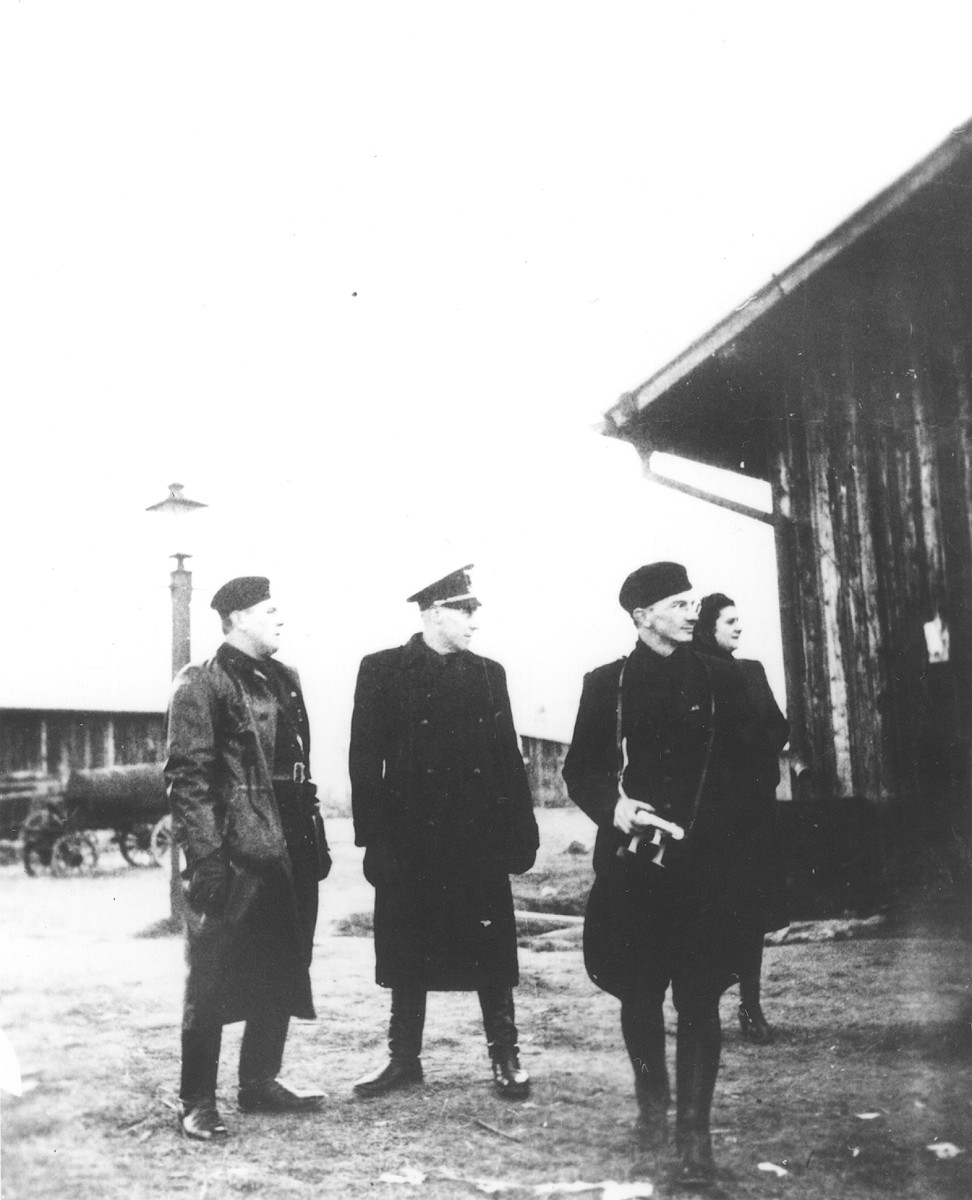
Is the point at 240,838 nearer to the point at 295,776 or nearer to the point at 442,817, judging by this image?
the point at 295,776

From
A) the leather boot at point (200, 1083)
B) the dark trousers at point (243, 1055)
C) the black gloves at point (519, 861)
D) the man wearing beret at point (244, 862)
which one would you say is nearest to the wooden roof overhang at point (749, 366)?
the black gloves at point (519, 861)

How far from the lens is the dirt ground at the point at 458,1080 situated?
9.50 ft

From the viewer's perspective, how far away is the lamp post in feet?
12.5

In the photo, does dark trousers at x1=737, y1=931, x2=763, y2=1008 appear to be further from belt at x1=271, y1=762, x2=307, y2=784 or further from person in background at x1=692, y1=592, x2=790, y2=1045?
belt at x1=271, y1=762, x2=307, y2=784

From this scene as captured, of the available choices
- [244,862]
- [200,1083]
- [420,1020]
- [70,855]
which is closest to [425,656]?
[244,862]

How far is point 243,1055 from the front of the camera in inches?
130

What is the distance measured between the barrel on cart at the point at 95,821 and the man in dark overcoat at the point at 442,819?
108 cm

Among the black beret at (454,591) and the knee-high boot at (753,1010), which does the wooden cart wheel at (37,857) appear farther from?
the knee-high boot at (753,1010)

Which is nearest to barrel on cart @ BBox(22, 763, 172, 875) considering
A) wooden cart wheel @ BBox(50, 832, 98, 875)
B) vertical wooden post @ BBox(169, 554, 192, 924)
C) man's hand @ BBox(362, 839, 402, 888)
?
wooden cart wheel @ BBox(50, 832, 98, 875)

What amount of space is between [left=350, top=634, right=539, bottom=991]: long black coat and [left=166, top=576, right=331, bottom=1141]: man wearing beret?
0.25m

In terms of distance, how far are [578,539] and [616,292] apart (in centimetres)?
86

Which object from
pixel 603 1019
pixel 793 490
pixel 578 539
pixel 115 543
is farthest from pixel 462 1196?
pixel 793 490

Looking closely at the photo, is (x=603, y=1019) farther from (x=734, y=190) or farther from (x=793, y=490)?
(x=734, y=190)

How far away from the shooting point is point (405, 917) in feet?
11.6
